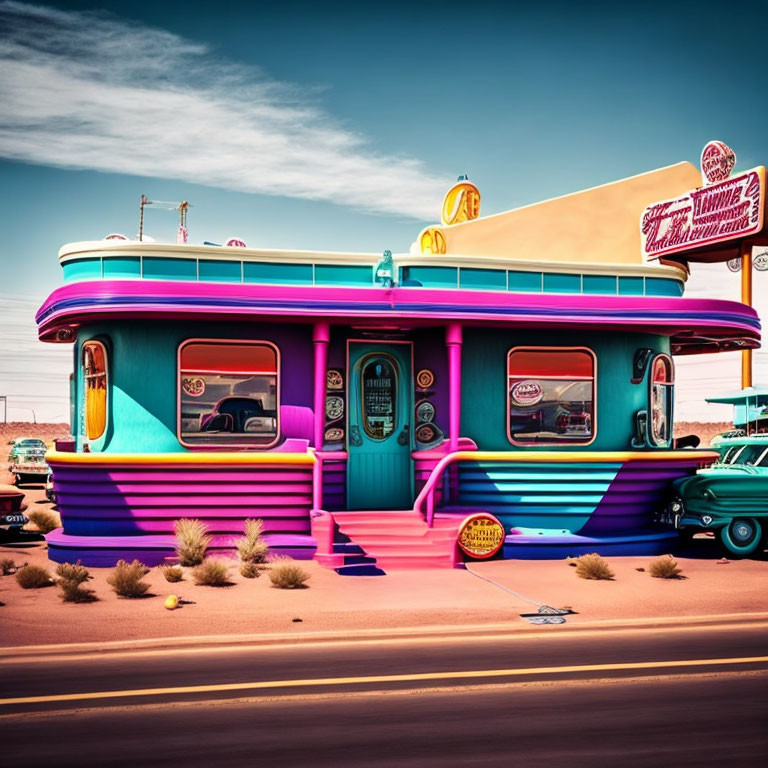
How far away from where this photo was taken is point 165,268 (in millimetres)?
14828

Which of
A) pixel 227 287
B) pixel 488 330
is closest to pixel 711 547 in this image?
pixel 488 330

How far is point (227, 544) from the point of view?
14.7m

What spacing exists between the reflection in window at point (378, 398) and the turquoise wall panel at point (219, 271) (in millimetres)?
2568

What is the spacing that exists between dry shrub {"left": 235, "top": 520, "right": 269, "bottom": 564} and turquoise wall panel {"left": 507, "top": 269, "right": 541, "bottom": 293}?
570 cm

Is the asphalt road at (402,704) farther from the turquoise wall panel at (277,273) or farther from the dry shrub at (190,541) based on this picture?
the turquoise wall panel at (277,273)

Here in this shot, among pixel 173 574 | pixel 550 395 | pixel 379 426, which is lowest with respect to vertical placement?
pixel 173 574

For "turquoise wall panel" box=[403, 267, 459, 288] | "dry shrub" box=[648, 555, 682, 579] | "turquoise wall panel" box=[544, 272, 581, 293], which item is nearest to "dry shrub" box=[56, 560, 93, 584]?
"turquoise wall panel" box=[403, 267, 459, 288]

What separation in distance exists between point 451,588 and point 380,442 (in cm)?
367

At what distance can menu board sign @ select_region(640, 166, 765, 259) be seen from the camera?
3222cm

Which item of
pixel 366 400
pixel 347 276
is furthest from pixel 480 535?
pixel 347 276

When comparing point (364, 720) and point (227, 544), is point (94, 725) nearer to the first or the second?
point (364, 720)

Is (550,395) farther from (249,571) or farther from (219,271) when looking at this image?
(249,571)

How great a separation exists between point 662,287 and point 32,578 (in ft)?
36.5

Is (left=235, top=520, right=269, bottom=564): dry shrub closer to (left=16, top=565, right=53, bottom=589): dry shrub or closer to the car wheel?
(left=16, top=565, right=53, bottom=589): dry shrub
